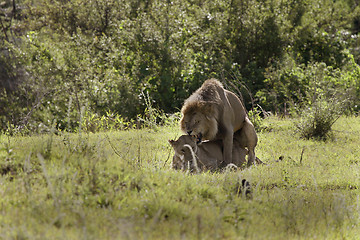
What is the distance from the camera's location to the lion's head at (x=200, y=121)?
862cm

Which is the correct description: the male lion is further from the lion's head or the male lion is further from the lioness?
the lioness

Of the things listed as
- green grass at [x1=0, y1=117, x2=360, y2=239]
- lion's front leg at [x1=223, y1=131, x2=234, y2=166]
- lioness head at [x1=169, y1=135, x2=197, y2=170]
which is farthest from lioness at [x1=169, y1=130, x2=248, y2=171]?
green grass at [x1=0, y1=117, x2=360, y2=239]

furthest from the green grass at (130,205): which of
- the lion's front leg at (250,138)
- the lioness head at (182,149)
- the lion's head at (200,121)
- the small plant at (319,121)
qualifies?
the small plant at (319,121)

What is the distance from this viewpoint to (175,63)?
1830cm

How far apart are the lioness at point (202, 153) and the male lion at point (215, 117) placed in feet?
0.53

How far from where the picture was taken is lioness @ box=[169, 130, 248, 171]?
8.47 m

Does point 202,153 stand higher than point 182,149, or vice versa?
point 182,149

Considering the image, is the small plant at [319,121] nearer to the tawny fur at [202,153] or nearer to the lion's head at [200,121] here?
the tawny fur at [202,153]

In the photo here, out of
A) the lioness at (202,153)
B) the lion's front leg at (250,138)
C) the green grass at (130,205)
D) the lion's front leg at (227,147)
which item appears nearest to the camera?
the green grass at (130,205)

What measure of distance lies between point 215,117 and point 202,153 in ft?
2.63

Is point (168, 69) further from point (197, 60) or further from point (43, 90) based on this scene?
point (43, 90)

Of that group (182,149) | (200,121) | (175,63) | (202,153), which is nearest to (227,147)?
(202,153)

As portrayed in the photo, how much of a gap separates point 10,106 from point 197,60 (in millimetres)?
8085

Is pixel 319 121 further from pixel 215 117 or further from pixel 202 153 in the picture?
pixel 202 153
